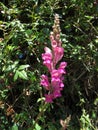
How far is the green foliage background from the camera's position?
288 centimetres

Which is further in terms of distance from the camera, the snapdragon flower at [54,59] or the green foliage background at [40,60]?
the green foliage background at [40,60]

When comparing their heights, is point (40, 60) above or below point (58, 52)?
below

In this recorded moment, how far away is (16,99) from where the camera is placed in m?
2.95

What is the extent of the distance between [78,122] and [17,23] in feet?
2.97

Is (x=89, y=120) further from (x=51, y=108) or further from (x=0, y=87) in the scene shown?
(x=0, y=87)

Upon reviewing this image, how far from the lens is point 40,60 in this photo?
3053 mm

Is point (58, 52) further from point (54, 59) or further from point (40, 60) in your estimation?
point (40, 60)

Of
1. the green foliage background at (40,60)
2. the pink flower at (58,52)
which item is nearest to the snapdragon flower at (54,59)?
the pink flower at (58,52)

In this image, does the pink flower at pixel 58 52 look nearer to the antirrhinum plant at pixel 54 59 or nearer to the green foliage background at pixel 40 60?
the antirrhinum plant at pixel 54 59

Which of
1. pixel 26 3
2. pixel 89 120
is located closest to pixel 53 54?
pixel 89 120

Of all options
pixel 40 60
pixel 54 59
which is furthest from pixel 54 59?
pixel 40 60

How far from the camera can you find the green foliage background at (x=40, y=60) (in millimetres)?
2877

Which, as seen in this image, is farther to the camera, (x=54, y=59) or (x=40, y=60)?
(x=40, y=60)

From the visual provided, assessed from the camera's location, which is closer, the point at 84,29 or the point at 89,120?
the point at 89,120
